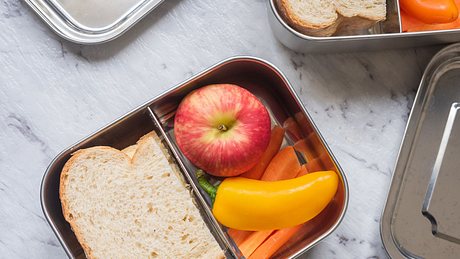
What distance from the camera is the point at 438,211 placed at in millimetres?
1137

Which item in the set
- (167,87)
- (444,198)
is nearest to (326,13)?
(167,87)

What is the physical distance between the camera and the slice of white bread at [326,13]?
1028 mm

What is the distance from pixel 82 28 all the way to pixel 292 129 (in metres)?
0.43

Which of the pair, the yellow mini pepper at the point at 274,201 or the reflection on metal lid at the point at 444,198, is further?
the reflection on metal lid at the point at 444,198

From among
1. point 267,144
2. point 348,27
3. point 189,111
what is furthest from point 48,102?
point 348,27

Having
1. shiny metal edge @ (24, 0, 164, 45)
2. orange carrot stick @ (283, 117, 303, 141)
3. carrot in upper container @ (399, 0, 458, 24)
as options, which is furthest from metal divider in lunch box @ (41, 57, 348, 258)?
carrot in upper container @ (399, 0, 458, 24)

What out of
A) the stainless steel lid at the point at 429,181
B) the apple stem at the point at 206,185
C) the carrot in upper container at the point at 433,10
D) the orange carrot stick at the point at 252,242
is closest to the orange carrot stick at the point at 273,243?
the orange carrot stick at the point at 252,242

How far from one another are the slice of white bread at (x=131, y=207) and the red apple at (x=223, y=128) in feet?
0.24

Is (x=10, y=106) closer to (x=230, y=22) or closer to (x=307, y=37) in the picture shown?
(x=230, y=22)

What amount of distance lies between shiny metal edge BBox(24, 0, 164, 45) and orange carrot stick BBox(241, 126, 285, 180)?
1.05 feet

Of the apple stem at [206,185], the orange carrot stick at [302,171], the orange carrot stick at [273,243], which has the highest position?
the apple stem at [206,185]

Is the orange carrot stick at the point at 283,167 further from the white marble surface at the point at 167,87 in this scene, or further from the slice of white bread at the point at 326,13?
the slice of white bread at the point at 326,13

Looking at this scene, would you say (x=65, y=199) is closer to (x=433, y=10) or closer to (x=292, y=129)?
(x=292, y=129)

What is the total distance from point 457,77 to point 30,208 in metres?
0.82
